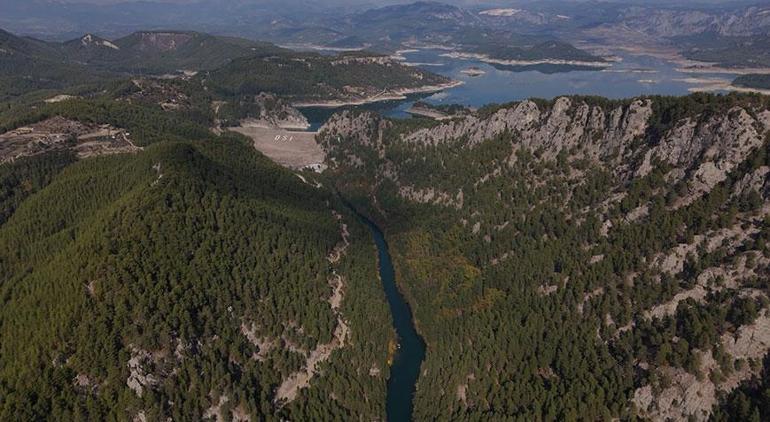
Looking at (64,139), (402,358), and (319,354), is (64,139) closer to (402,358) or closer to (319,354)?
(319,354)

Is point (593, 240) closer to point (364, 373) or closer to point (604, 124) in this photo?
point (604, 124)

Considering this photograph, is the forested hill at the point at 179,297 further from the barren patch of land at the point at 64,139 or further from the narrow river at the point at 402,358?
the barren patch of land at the point at 64,139

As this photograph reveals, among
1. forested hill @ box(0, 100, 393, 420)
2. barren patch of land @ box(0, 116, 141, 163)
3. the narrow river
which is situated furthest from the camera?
barren patch of land @ box(0, 116, 141, 163)

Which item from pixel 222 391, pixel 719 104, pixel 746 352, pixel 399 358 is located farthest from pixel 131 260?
pixel 719 104

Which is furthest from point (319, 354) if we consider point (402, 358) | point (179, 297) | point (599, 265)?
point (599, 265)

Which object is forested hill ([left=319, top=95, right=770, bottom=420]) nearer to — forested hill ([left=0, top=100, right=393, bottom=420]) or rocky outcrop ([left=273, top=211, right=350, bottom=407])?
forested hill ([left=0, top=100, right=393, bottom=420])

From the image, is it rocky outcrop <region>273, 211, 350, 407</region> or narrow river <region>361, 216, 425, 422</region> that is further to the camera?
narrow river <region>361, 216, 425, 422</region>

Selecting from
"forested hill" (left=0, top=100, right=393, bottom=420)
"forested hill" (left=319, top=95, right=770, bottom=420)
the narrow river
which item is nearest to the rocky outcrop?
"forested hill" (left=0, top=100, right=393, bottom=420)
